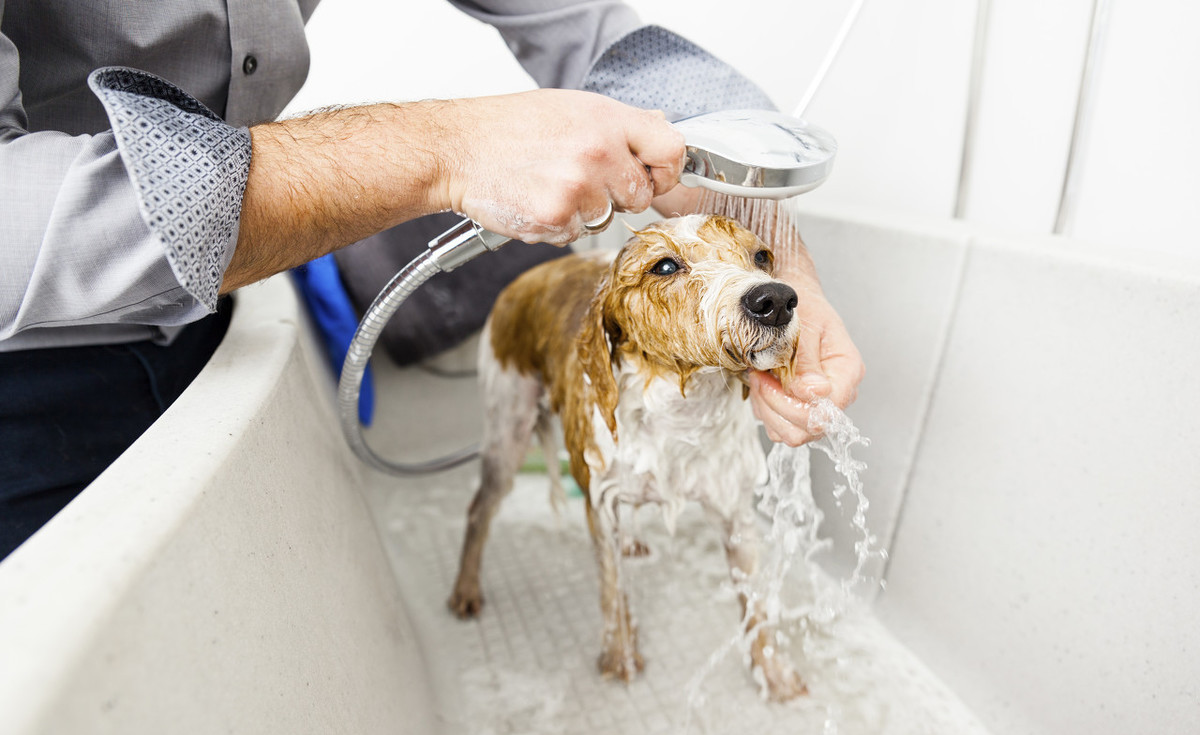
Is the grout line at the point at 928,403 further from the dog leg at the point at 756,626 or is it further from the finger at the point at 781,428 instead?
the finger at the point at 781,428

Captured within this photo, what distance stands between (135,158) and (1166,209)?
1.57m

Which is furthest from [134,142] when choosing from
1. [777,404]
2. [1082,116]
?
[1082,116]

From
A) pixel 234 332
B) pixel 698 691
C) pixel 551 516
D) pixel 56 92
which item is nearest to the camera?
pixel 56 92

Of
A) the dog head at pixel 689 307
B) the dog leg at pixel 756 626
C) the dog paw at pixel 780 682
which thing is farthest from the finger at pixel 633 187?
the dog paw at pixel 780 682

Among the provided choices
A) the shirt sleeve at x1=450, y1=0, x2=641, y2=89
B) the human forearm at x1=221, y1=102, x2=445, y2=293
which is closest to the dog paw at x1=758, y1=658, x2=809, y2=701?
the human forearm at x1=221, y1=102, x2=445, y2=293

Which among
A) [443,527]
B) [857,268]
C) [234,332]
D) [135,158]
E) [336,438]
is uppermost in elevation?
[135,158]

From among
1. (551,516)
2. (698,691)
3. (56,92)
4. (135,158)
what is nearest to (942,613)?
(698,691)

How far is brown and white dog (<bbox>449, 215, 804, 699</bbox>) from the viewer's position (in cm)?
84

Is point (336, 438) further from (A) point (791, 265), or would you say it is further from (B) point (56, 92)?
(A) point (791, 265)

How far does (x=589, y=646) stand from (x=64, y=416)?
1.00m

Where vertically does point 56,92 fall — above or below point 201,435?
above

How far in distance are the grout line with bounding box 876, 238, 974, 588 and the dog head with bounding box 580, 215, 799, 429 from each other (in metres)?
0.43

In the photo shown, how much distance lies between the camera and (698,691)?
1316 mm

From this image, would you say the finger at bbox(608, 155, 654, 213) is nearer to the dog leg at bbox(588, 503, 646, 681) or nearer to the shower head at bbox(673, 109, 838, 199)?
the shower head at bbox(673, 109, 838, 199)
